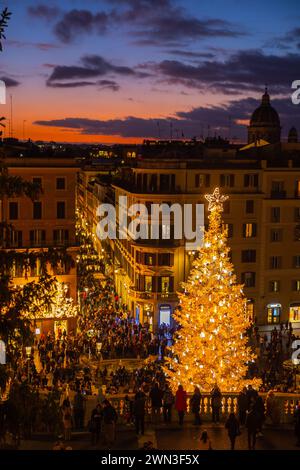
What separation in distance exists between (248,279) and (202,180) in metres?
8.67

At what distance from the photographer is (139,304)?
49406mm

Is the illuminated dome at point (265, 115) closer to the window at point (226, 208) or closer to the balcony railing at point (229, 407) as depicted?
the window at point (226, 208)

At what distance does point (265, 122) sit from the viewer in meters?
117

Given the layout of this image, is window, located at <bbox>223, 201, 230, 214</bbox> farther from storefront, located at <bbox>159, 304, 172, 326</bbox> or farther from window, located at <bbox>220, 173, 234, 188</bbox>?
storefront, located at <bbox>159, 304, 172, 326</bbox>

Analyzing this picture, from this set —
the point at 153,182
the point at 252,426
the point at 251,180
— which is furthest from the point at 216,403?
the point at 251,180

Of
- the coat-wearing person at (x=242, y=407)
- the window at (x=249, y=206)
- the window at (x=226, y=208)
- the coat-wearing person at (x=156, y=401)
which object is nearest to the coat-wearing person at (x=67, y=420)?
the coat-wearing person at (x=156, y=401)

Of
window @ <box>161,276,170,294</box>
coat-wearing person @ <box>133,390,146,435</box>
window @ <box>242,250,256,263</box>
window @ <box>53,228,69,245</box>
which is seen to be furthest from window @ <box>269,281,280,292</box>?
coat-wearing person @ <box>133,390,146,435</box>

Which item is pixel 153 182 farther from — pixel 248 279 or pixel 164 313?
pixel 248 279

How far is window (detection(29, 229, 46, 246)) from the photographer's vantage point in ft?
154

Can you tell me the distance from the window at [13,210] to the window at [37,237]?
5.29ft

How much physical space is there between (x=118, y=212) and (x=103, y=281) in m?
6.99

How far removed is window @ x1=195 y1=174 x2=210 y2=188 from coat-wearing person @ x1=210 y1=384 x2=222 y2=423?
106ft

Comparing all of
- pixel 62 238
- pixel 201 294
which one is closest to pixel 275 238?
pixel 62 238

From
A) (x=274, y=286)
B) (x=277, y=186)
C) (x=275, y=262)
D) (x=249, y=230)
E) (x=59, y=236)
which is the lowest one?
(x=274, y=286)
